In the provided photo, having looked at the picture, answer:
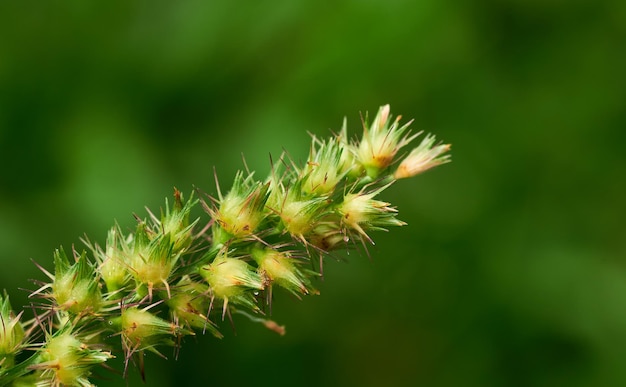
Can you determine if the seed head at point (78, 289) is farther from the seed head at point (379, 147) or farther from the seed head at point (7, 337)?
A: the seed head at point (379, 147)

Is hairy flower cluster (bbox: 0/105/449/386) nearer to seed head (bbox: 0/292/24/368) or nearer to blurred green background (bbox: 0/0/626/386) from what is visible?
seed head (bbox: 0/292/24/368)

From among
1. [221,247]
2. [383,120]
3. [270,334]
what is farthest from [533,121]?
[221,247]

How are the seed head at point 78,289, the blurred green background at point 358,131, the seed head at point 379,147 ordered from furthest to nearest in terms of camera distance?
the blurred green background at point 358,131, the seed head at point 379,147, the seed head at point 78,289

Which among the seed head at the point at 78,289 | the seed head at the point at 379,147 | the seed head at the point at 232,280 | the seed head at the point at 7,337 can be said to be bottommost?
the seed head at the point at 7,337

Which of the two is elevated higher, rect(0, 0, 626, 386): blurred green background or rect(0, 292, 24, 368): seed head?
rect(0, 0, 626, 386): blurred green background

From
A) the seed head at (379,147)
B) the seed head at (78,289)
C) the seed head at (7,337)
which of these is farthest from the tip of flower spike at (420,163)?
the seed head at (7,337)

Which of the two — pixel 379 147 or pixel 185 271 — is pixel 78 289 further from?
pixel 379 147

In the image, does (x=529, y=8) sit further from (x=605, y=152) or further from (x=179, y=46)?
(x=179, y=46)

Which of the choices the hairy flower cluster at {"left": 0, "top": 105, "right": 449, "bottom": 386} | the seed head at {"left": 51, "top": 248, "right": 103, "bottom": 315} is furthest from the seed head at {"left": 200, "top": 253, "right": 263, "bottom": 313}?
the seed head at {"left": 51, "top": 248, "right": 103, "bottom": 315}

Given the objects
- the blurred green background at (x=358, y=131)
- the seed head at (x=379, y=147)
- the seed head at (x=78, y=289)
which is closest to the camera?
the seed head at (x=78, y=289)
